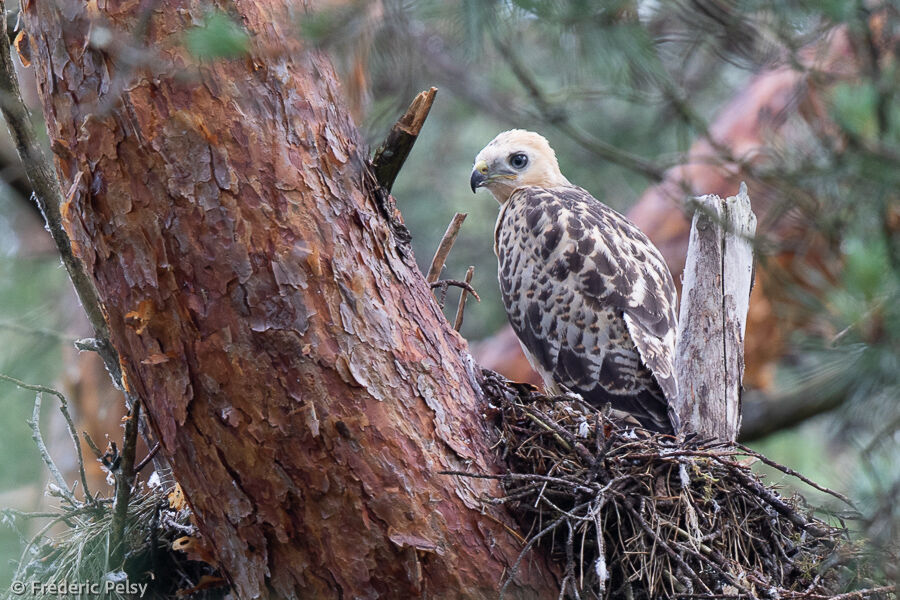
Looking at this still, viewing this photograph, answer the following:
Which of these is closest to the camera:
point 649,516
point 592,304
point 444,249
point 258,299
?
point 258,299

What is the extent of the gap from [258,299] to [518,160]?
9.36 feet

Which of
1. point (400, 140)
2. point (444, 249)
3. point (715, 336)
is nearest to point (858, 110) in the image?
point (400, 140)

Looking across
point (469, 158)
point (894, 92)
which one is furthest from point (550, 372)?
point (469, 158)

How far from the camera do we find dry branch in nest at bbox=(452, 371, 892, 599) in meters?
2.97

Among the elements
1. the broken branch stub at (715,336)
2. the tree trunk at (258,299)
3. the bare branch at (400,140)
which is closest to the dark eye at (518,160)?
the broken branch stub at (715,336)

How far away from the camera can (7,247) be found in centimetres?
665

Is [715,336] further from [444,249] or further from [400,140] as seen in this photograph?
[400,140]

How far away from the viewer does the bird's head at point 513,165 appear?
518 cm

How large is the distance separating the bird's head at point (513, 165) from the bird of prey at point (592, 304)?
36cm

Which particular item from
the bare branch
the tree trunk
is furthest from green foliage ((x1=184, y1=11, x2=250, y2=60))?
the bare branch

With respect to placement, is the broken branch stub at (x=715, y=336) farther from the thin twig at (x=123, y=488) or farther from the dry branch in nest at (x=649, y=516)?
the thin twig at (x=123, y=488)

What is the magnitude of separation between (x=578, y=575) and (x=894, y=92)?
A: 6.26 ft

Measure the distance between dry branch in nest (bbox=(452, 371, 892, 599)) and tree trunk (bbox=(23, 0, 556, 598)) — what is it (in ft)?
1.00

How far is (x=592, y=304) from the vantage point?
4441mm
